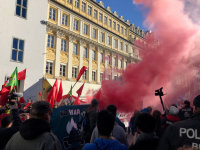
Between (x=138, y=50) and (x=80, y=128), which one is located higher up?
(x=138, y=50)

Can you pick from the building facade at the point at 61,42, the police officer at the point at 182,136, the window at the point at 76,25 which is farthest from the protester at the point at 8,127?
the window at the point at 76,25

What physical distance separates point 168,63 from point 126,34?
24275 mm

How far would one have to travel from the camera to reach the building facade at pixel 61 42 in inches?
672

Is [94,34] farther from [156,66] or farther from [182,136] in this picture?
[182,136]

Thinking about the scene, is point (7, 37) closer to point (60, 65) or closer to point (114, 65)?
point (60, 65)

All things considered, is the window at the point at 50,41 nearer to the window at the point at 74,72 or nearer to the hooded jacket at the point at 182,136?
the window at the point at 74,72


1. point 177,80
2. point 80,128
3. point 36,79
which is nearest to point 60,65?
point 36,79

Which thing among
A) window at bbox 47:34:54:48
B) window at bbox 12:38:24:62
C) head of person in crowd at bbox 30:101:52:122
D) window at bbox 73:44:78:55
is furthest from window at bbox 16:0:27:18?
head of person in crowd at bbox 30:101:52:122

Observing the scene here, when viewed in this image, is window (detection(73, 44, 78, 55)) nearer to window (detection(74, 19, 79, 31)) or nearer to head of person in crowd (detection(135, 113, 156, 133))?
window (detection(74, 19, 79, 31))

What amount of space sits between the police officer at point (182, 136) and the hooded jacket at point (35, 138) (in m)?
1.24

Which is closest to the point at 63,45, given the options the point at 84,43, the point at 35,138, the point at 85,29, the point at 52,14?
the point at 84,43

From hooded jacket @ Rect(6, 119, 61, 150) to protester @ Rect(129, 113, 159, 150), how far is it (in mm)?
991

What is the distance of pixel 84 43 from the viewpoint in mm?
25500

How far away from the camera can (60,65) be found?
22109 mm
